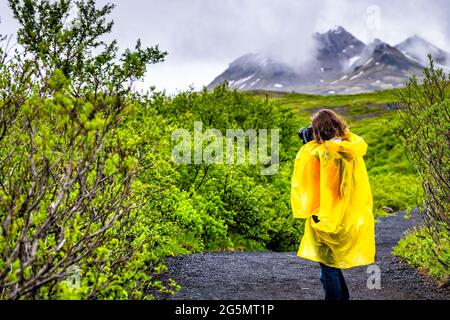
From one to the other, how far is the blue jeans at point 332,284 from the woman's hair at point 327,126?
193 cm

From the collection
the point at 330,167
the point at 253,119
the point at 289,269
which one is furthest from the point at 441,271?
the point at 253,119

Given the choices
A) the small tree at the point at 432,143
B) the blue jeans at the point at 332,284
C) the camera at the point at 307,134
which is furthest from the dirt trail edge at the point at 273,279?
the camera at the point at 307,134

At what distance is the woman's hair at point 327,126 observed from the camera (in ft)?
24.2

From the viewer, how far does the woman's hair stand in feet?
24.2

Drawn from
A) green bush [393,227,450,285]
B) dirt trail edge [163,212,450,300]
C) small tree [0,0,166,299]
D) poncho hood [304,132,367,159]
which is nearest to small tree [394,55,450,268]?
green bush [393,227,450,285]

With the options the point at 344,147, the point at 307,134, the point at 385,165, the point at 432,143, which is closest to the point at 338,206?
the point at 344,147

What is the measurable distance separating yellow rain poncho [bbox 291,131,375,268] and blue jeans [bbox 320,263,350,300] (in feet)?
0.31

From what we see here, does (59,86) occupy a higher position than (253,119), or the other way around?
(253,119)

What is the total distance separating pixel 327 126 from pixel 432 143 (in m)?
3.93

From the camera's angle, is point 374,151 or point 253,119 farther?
point 374,151

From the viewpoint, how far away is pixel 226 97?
32.1 metres

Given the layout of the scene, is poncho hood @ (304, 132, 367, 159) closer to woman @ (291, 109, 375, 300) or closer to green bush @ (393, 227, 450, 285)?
woman @ (291, 109, 375, 300)
